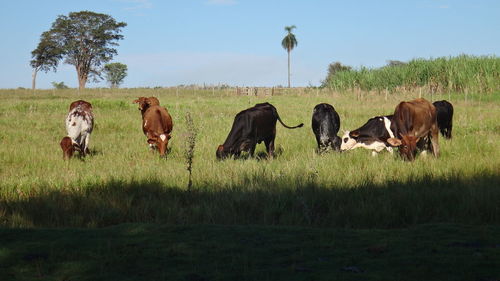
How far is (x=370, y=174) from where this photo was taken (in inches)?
368

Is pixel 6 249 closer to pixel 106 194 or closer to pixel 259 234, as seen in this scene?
pixel 259 234

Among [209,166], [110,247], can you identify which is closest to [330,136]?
[209,166]

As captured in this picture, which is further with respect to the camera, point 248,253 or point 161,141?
point 161,141

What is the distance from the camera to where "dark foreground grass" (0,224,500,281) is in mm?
4098

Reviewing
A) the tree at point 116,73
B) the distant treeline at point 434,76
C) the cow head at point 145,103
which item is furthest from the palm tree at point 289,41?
the cow head at point 145,103

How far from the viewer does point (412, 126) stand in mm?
11602

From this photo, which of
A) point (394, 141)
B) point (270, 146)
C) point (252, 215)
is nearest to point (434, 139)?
point (394, 141)

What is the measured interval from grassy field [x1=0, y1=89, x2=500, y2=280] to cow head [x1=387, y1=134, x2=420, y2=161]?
0.92 feet

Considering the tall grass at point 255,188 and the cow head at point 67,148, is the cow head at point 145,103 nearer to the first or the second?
the tall grass at point 255,188

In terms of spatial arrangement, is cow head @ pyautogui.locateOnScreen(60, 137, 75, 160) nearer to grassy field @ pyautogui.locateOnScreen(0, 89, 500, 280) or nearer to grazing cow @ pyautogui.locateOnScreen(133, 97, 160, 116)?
grassy field @ pyautogui.locateOnScreen(0, 89, 500, 280)

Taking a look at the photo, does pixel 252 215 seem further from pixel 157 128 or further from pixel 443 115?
pixel 443 115

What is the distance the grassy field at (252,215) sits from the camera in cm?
429

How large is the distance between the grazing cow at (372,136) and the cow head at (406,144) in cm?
92

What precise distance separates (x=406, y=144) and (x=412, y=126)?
533mm
